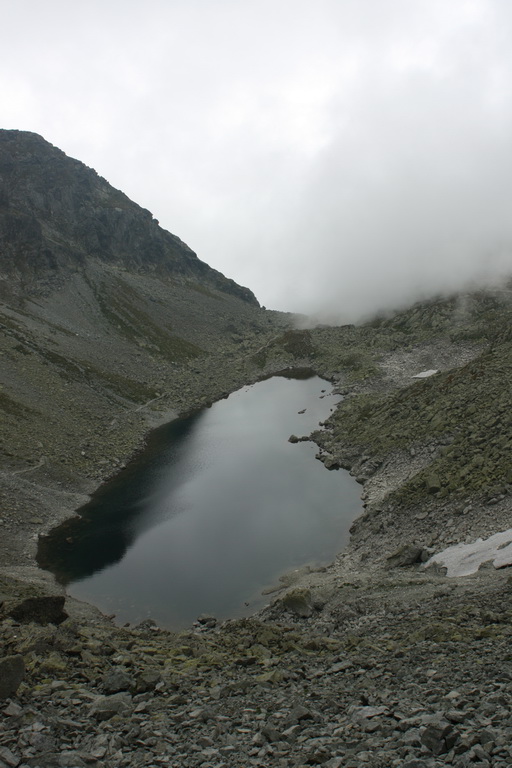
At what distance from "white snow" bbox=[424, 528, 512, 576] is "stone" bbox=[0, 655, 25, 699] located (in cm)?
2264

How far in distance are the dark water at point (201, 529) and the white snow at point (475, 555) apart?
11.1 m

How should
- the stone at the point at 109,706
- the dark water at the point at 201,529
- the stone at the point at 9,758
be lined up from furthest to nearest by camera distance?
the dark water at the point at 201,529 → the stone at the point at 109,706 → the stone at the point at 9,758

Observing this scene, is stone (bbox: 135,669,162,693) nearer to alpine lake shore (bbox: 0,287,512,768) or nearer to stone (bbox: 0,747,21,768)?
alpine lake shore (bbox: 0,287,512,768)

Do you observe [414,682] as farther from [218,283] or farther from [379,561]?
[218,283]

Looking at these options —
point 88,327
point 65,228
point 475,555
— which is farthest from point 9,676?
point 65,228

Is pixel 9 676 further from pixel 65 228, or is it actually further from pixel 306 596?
pixel 65 228

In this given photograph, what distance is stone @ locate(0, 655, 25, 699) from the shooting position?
14.7 metres

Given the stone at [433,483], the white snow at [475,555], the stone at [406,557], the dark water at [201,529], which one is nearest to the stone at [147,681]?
the dark water at [201,529]

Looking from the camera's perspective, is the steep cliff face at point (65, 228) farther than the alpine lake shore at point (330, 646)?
Yes

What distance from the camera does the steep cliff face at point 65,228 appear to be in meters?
132

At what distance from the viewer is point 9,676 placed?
48.9 ft

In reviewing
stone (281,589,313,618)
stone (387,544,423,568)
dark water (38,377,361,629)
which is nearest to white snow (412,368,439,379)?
dark water (38,377,361,629)

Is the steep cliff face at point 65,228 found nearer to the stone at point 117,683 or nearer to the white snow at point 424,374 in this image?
the white snow at point 424,374

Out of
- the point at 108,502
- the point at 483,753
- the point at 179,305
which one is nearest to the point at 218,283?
the point at 179,305
